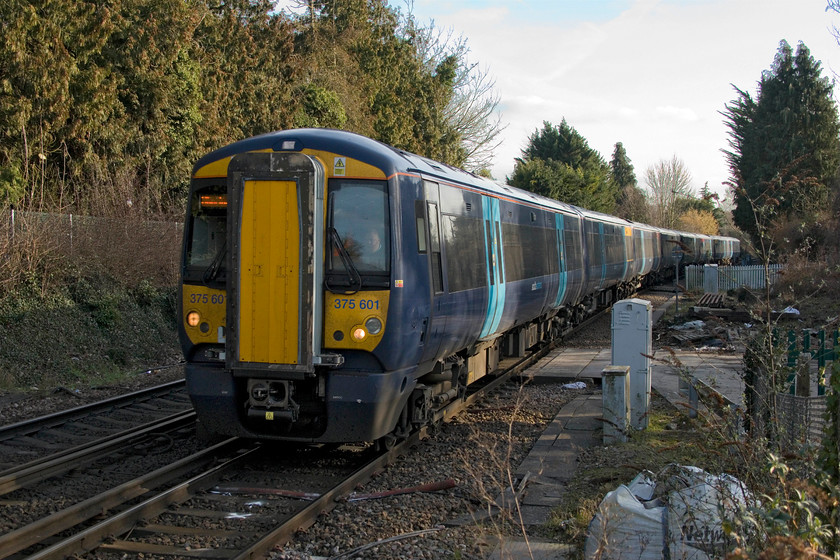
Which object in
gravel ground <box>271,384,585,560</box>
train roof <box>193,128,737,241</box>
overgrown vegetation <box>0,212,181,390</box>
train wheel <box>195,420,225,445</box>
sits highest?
train roof <box>193,128,737,241</box>

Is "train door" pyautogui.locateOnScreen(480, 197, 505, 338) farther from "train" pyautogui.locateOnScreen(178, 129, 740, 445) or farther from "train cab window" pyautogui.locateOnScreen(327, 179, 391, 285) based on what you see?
"train cab window" pyautogui.locateOnScreen(327, 179, 391, 285)

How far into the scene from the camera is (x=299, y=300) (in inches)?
247

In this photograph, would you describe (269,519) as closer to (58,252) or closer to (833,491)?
(833,491)

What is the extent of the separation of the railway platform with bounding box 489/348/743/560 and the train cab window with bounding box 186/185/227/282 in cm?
335

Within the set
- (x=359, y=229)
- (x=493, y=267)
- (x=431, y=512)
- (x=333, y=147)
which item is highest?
(x=333, y=147)

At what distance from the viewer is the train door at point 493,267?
934 cm

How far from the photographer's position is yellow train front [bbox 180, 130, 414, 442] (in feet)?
20.7

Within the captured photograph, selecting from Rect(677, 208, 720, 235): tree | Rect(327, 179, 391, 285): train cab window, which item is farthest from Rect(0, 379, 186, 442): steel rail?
Rect(677, 208, 720, 235): tree

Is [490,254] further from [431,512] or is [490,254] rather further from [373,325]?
[431,512]

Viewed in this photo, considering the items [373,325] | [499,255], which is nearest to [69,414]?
[373,325]

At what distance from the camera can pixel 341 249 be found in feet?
21.3

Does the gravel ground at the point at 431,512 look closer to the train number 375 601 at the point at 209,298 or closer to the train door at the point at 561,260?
the train number 375 601 at the point at 209,298

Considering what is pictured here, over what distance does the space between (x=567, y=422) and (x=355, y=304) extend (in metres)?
3.64

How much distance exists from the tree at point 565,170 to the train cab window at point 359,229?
36.1 meters
